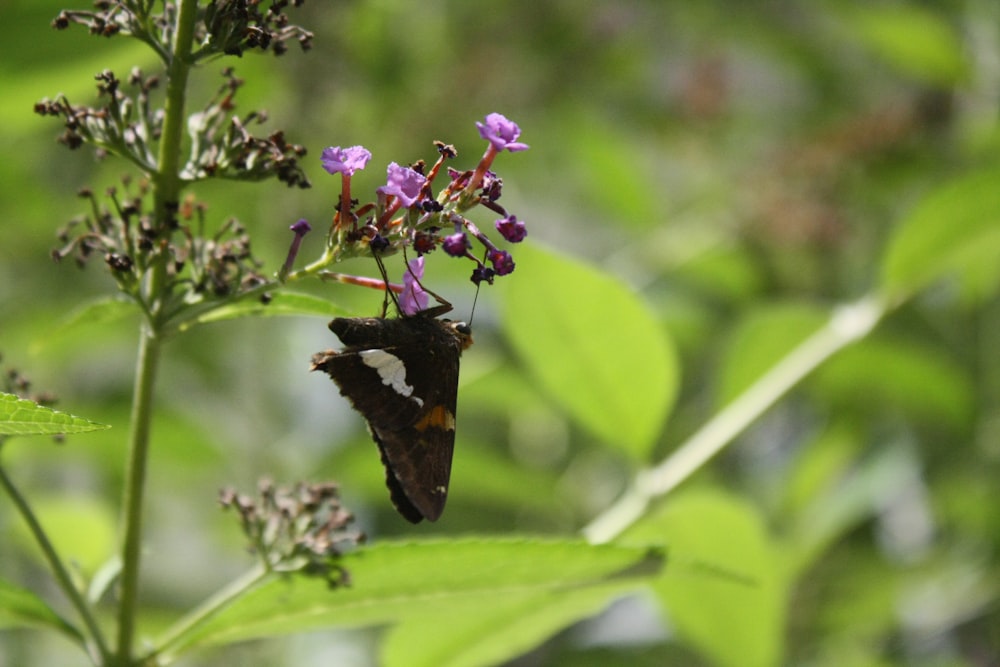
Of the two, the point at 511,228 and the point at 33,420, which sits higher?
the point at 511,228

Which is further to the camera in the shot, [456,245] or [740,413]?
[740,413]

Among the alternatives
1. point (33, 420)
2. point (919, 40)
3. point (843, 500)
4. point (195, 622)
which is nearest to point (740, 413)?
point (843, 500)

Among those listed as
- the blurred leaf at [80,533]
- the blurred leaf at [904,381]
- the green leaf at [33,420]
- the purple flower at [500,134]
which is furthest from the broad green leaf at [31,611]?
the blurred leaf at [904,381]

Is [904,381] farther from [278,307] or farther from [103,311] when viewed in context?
[103,311]

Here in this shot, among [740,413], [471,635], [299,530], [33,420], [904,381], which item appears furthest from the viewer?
[904,381]

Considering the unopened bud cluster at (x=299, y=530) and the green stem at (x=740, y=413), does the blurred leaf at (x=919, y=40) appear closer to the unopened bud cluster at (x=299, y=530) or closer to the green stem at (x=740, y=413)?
the green stem at (x=740, y=413)

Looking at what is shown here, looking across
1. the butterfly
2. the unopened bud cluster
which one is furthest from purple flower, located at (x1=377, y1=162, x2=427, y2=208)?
the unopened bud cluster
